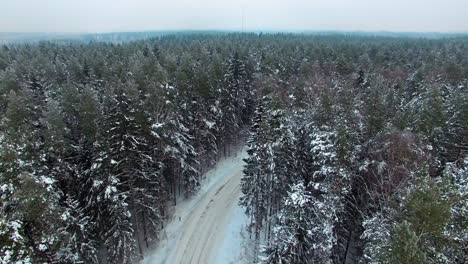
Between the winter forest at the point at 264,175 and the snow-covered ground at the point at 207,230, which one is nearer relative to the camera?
the winter forest at the point at 264,175

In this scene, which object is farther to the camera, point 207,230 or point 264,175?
point 207,230

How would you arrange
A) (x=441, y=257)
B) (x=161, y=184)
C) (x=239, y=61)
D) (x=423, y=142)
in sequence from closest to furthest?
(x=441, y=257), (x=423, y=142), (x=161, y=184), (x=239, y=61)

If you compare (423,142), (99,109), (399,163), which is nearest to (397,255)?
(399,163)

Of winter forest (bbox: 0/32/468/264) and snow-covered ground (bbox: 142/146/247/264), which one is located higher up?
winter forest (bbox: 0/32/468/264)

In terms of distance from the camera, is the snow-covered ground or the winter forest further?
the snow-covered ground

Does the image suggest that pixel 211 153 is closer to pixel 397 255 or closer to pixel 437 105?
pixel 437 105

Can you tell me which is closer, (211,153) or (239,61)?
(211,153)

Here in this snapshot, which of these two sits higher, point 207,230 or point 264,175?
point 264,175

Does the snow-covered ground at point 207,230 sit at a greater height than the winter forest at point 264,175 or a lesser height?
lesser
